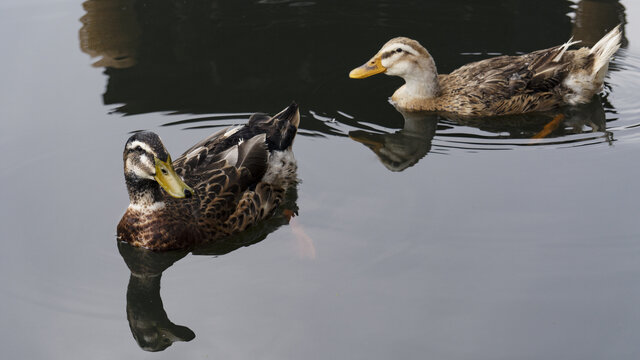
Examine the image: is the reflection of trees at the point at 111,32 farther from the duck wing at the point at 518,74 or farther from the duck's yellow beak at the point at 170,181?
the duck wing at the point at 518,74

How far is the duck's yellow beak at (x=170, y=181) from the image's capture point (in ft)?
17.8

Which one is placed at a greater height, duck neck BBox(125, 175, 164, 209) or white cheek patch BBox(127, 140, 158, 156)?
white cheek patch BBox(127, 140, 158, 156)

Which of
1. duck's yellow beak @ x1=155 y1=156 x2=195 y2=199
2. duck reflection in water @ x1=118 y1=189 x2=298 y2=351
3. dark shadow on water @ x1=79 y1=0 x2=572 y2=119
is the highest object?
duck's yellow beak @ x1=155 y1=156 x2=195 y2=199

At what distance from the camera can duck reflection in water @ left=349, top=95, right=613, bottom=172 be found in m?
7.16

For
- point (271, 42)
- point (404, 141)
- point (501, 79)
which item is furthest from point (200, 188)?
point (271, 42)

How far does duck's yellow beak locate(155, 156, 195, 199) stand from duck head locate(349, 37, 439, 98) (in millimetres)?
3033

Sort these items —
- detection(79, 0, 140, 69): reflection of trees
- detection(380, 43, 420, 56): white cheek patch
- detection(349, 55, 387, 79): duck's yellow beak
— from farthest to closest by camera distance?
detection(79, 0, 140, 69): reflection of trees → detection(349, 55, 387, 79): duck's yellow beak → detection(380, 43, 420, 56): white cheek patch

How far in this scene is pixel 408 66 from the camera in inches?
314

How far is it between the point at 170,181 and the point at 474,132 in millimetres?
3292

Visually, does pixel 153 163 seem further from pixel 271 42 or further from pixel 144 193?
pixel 271 42

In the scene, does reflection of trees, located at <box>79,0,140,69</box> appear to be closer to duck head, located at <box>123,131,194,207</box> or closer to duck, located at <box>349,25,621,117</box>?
duck, located at <box>349,25,621,117</box>

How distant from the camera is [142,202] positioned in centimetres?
573

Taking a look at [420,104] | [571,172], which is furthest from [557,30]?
[571,172]

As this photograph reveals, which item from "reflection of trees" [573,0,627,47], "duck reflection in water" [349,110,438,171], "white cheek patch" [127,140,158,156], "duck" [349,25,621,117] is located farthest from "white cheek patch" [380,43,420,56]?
"white cheek patch" [127,140,158,156]
